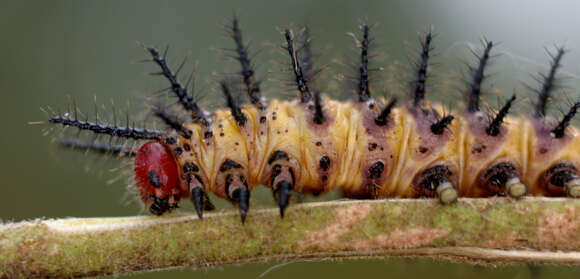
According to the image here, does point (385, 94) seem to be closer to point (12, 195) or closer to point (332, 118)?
point (332, 118)

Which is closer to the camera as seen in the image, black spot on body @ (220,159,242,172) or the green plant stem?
the green plant stem

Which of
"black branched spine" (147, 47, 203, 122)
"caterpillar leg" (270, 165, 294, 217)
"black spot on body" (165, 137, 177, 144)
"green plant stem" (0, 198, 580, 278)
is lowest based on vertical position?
"green plant stem" (0, 198, 580, 278)

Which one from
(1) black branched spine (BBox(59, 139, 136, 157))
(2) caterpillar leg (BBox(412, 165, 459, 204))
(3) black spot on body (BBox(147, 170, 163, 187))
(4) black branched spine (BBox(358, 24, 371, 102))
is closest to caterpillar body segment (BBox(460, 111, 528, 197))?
(2) caterpillar leg (BBox(412, 165, 459, 204))

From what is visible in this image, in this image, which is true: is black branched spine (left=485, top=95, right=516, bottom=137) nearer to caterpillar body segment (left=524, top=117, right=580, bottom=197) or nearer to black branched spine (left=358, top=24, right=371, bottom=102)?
caterpillar body segment (left=524, top=117, right=580, bottom=197)

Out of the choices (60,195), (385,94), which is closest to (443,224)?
(385,94)

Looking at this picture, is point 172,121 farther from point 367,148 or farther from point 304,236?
point 367,148

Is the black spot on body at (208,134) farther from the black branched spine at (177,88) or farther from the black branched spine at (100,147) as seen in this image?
the black branched spine at (100,147)

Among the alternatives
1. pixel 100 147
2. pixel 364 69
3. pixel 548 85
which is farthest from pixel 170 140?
pixel 548 85
